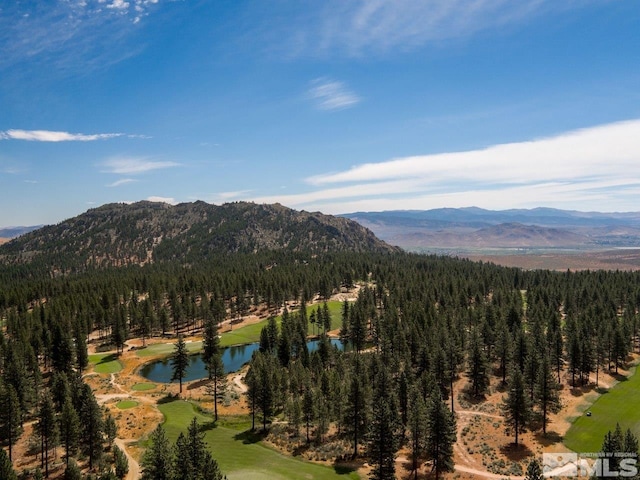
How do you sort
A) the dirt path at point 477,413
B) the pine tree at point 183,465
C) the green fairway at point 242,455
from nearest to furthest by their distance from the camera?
the pine tree at point 183,465, the green fairway at point 242,455, the dirt path at point 477,413

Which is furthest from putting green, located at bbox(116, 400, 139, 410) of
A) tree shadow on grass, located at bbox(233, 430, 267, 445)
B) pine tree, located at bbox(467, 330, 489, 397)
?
pine tree, located at bbox(467, 330, 489, 397)

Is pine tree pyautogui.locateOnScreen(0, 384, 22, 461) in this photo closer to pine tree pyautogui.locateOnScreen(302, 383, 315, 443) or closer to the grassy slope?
pine tree pyautogui.locateOnScreen(302, 383, 315, 443)

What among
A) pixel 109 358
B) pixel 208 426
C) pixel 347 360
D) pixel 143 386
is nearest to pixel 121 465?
pixel 208 426

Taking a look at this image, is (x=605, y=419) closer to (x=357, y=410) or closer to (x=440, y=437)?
(x=440, y=437)

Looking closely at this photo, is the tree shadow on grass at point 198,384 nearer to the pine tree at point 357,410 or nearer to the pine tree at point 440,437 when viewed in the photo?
the pine tree at point 357,410

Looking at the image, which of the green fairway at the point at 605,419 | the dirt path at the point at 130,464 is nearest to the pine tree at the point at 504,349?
the green fairway at the point at 605,419

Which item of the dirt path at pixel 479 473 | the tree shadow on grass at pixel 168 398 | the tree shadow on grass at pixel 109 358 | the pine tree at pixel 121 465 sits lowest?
the dirt path at pixel 479 473
